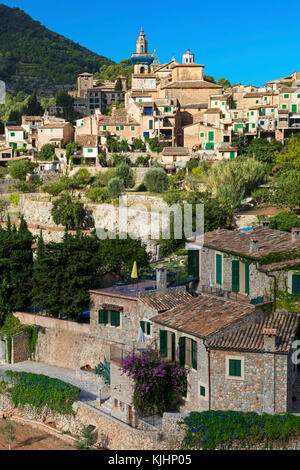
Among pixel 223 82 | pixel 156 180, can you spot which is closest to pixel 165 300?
pixel 156 180

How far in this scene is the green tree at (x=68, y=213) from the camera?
4953cm

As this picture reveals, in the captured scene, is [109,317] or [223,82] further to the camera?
[223,82]

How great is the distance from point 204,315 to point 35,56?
13886 cm

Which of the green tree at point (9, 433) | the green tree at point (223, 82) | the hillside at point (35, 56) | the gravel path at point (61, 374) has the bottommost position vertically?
the green tree at point (9, 433)

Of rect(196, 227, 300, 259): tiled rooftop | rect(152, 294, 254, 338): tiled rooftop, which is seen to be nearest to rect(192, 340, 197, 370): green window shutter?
rect(152, 294, 254, 338): tiled rooftop

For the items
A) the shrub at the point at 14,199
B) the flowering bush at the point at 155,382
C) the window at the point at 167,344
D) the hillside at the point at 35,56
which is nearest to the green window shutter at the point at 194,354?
the flowering bush at the point at 155,382

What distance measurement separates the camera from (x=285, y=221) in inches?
1516

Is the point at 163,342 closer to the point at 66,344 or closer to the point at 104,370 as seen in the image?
the point at 104,370

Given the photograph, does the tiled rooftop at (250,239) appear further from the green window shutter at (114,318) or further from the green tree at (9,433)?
the green tree at (9,433)

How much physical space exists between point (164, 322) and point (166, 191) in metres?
26.9

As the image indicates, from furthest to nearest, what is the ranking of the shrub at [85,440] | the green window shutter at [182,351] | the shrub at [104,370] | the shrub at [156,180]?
the shrub at [156,180], the shrub at [104,370], the shrub at [85,440], the green window shutter at [182,351]

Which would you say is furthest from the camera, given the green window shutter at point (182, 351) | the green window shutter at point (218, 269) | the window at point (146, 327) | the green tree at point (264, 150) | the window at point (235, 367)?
the green tree at point (264, 150)

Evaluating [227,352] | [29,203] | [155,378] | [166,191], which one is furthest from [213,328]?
[29,203]

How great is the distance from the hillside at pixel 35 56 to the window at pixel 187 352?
117039 millimetres
